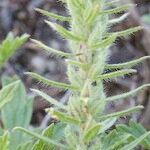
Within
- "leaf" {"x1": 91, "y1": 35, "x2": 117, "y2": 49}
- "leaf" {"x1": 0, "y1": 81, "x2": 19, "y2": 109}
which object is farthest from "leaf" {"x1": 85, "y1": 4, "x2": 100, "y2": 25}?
"leaf" {"x1": 0, "y1": 81, "x2": 19, "y2": 109}

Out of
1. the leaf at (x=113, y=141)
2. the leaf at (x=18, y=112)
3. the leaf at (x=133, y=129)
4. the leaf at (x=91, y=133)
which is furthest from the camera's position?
the leaf at (x=18, y=112)

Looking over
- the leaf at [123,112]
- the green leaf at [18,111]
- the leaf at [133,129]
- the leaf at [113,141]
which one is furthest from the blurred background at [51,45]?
the leaf at [123,112]

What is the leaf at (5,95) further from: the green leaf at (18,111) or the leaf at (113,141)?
the green leaf at (18,111)

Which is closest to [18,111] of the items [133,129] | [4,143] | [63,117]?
[133,129]

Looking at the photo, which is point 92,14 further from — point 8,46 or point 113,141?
point 8,46

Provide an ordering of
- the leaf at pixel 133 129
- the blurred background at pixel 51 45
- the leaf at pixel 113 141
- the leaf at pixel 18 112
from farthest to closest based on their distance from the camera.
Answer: the blurred background at pixel 51 45
the leaf at pixel 18 112
the leaf at pixel 133 129
the leaf at pixel 113 141

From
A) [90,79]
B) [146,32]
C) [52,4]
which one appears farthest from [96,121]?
[52,4]
